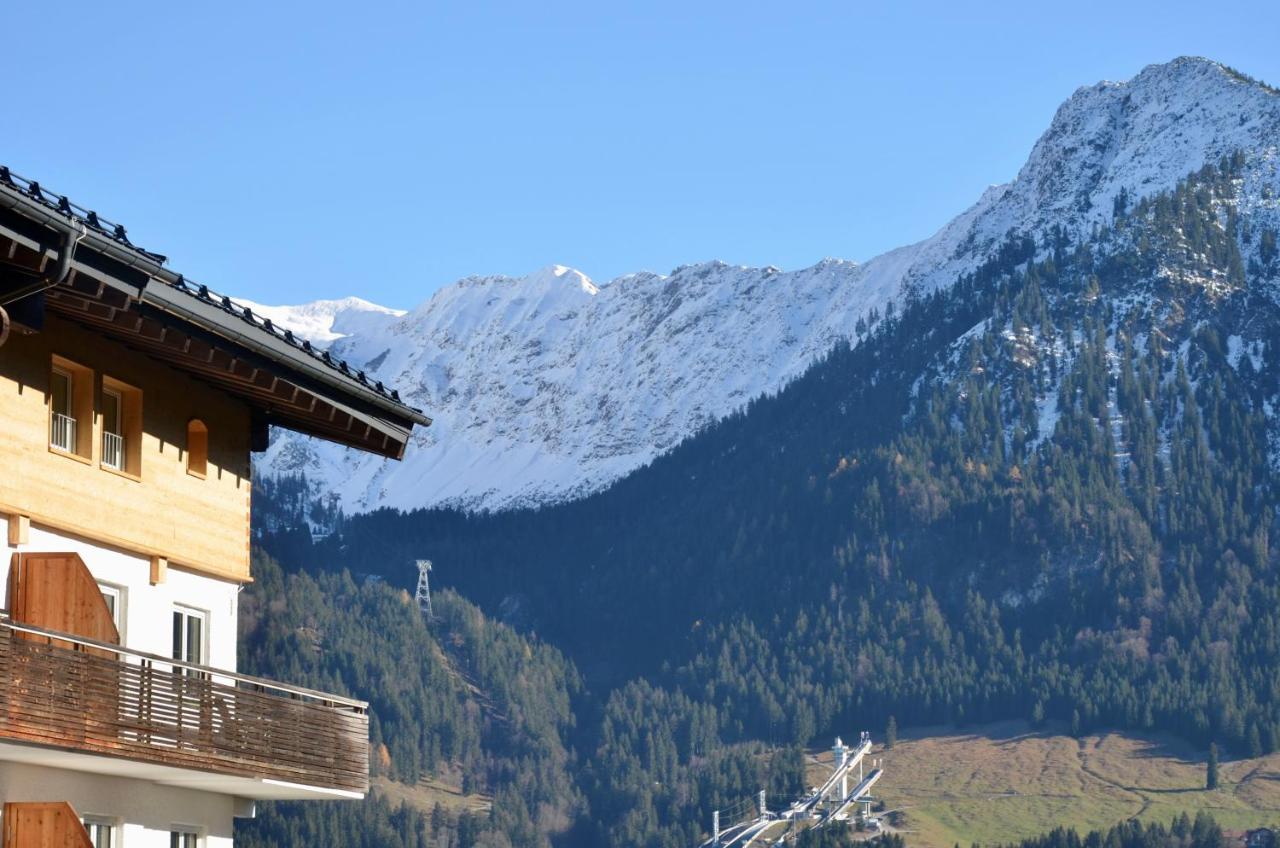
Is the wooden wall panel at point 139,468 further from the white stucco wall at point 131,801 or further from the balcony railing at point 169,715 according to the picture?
the white stucco wall at point 131,801

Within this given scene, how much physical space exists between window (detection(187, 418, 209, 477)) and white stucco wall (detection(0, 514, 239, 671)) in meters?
1.41

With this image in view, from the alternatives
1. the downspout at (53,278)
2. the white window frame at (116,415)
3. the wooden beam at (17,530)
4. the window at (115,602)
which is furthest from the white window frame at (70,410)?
the downspout at (53,278)

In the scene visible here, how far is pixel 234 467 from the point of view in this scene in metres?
35.0

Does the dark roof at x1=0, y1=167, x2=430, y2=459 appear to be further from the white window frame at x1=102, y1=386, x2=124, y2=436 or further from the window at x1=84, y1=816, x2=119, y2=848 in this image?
the window at x1=84, y1=816, x2=119, y2=848

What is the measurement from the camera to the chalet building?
27344mm

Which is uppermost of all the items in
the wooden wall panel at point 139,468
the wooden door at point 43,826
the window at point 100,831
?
the wooden wall panel at point 139,468

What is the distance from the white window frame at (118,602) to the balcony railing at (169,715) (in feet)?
1.79

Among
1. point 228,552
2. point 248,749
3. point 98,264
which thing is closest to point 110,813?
point 248,749

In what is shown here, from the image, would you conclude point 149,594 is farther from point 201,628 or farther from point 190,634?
point 201,628

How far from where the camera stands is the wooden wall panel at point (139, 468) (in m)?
29.2

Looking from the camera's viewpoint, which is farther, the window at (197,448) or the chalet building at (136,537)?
the window at (197,448)

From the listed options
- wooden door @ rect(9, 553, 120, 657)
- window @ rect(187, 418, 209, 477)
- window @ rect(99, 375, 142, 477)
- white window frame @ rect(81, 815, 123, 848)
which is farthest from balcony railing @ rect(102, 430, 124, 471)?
white window frame @ rect(81, 815, 123, 848)

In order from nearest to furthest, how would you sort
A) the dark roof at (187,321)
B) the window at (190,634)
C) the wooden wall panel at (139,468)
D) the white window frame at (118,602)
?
the dark roof at (187,321)
the wooden wall panel at (139,468)
the white window frame at (118,602)
the window at (190,634)

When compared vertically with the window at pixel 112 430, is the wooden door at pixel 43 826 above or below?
below
